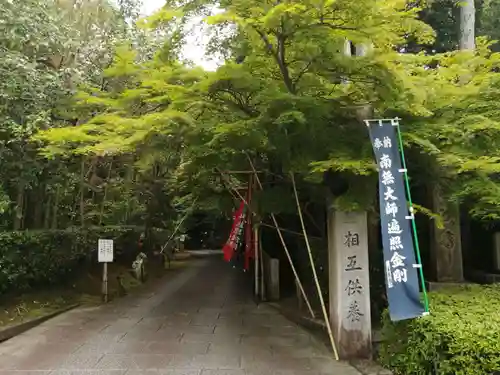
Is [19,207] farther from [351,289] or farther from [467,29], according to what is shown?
[467,29]

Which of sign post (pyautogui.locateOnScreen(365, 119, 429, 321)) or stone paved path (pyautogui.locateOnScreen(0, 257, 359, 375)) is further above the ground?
sign post (pyautogui.locateOnScreen(365, 119, 429, 321))

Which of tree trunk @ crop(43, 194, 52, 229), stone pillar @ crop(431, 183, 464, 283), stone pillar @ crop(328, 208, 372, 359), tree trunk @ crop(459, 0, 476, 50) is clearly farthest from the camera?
tree trunk @ crop(43, 194, 52, 229)

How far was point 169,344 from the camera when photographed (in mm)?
8664

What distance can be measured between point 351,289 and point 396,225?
5.00ft

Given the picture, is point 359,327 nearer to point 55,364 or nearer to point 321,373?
point 321,373

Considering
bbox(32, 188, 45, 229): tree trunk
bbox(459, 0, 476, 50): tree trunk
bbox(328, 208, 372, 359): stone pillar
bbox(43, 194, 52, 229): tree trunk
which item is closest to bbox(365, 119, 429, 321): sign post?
bbox(328, 208, 372, 359): stone pillar

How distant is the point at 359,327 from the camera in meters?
7.54

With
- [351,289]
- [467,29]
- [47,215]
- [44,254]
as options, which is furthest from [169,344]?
[467,29]

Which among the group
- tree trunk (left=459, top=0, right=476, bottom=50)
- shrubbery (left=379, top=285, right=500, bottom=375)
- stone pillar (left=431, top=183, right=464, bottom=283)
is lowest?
shrubbery (left=379, top=285, right=500, bottom=375)

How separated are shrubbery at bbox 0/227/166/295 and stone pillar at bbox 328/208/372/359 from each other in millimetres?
7585

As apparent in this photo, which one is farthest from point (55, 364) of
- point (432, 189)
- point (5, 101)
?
point (432, 189)

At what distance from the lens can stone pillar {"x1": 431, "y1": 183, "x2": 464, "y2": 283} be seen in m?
10.1

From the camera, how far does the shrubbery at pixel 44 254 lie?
11.0 metres

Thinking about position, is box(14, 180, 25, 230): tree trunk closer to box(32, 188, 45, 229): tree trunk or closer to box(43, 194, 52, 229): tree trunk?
box(32, 188, 45, 229): tree trunk
